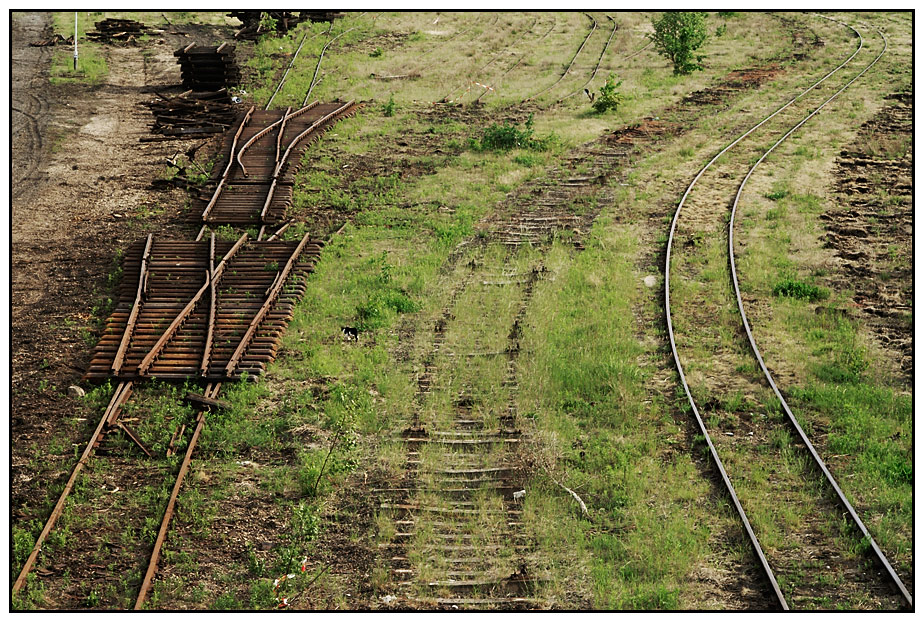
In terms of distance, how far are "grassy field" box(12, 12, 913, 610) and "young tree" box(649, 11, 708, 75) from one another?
6674 mm

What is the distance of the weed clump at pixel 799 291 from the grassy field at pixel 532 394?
0.04 metres

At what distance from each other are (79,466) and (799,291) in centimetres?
1203

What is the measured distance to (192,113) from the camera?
26.5 m

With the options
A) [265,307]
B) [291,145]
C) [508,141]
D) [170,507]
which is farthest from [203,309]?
[508,141]

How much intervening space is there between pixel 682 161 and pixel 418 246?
342 inches

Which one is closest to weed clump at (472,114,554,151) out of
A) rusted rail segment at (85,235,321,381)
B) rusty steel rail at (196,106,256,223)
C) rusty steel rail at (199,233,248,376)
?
rusty steel rail at (196,106,256,223)

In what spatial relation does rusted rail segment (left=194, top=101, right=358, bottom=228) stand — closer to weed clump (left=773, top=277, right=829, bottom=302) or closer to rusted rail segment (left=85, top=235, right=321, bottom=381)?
rusted rail segment (left=85, top=235, right=321, bottom=381)

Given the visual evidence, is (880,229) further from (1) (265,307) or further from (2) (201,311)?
(2) (201,311)

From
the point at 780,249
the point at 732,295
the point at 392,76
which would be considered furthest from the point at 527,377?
the point at 392,76

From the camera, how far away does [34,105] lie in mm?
27297

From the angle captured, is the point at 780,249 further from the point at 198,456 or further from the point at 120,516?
the point at 120,516

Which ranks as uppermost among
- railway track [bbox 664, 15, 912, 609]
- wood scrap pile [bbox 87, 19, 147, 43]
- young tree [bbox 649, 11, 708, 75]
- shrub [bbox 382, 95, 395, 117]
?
young tree [bbox 649, 11, 708, 75]

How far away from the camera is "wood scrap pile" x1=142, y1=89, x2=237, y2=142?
2520 cm

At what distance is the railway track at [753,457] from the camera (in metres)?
9.03
